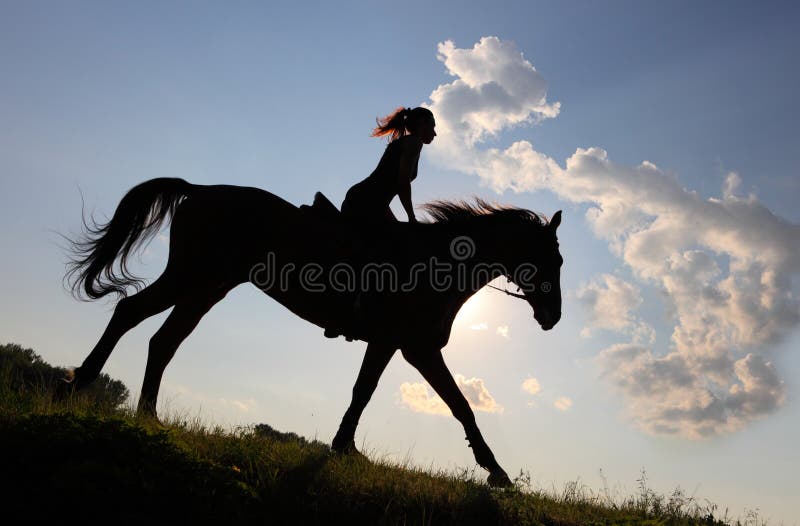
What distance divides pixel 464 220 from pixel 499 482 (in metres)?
3.09

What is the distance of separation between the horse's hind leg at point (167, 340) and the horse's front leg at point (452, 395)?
244 centimetres

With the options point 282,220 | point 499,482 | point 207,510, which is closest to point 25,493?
point 207,510

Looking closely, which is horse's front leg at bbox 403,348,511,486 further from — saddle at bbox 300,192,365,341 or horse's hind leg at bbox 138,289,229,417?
horse's hind leg at bbox 138,289,229,417

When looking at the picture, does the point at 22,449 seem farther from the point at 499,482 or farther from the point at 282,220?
the point at 499,482

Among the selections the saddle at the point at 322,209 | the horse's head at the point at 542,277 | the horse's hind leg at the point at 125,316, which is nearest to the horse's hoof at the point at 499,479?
the horse's head at the point at 542,277

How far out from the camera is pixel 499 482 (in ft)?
24.6

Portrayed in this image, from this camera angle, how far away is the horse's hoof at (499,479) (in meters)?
7.45

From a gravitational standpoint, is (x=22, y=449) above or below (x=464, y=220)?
below

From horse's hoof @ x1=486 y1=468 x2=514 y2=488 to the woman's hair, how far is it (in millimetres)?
4226

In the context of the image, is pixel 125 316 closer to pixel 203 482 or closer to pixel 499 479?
pixel 203 482

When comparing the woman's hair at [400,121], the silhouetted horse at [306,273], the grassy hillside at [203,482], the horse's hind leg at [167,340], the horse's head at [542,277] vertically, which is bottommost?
the grassy hillside at [203,482]

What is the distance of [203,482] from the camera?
502cm

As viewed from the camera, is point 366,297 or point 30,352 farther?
point 30,352

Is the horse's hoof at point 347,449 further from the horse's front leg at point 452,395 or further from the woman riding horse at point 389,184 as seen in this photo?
the woman riding horse at point 389,184
